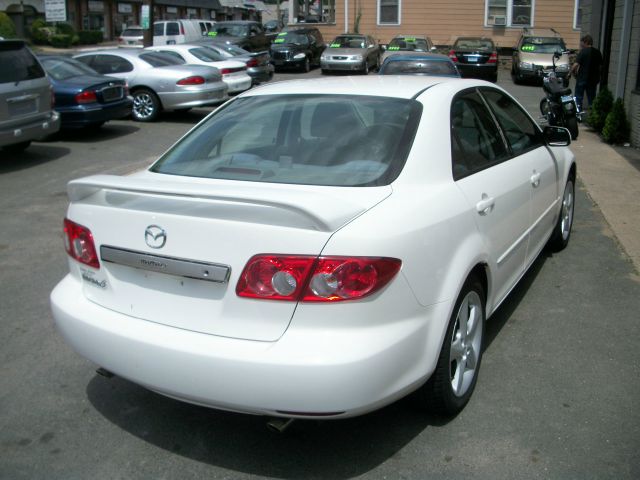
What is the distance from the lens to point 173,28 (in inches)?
1286

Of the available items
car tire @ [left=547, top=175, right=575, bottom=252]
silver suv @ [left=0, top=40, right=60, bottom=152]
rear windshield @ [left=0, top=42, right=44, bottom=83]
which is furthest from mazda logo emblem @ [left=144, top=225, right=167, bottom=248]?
rear windshield @ [left=0, top=42, right=44, bottom=83]

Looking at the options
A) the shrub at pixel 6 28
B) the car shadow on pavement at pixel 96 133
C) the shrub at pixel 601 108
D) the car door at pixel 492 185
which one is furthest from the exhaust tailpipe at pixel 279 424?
the shrub at pixel 6 28

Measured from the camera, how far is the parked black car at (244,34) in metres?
27.3

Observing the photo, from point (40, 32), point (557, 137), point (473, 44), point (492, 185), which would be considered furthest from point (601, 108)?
point (40, 32)

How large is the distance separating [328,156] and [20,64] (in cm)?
799

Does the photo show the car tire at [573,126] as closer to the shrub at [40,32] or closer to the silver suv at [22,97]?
the silver suv at [22,97]

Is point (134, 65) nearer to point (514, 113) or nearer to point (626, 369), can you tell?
point (514, 113)

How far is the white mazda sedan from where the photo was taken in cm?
275

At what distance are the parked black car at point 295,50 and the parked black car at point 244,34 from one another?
0.86 m

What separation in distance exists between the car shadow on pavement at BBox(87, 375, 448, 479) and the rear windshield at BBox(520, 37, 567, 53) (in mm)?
23329

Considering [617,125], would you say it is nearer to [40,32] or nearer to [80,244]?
→ [80,244]

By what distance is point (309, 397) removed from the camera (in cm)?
273

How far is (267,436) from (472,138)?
199 centimetres

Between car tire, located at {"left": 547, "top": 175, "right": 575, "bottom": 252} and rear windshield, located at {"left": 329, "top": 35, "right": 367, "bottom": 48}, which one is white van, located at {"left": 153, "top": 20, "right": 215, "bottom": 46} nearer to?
rear windshield, located at {"left": 329, "top": 35, "right": 367, "bottom": 48}
